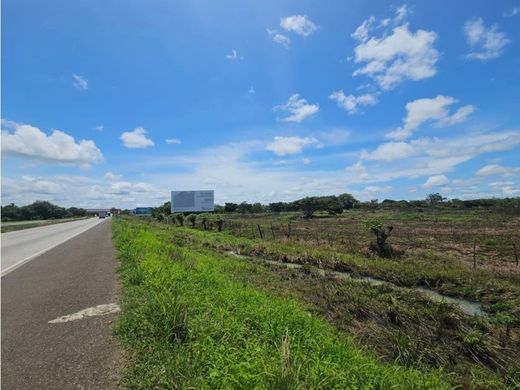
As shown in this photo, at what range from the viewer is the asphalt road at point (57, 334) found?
150 inches

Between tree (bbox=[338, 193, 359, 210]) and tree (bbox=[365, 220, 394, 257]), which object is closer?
tree (bbox=[365, 220, 394, 257])

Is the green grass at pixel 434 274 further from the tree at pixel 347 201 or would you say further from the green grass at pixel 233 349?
the tree at pixel 347 201

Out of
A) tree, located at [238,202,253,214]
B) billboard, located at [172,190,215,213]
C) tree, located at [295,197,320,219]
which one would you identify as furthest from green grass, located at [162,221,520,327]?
tree, located at [238,202,253,214]

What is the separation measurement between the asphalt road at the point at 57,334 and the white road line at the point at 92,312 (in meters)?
0.04

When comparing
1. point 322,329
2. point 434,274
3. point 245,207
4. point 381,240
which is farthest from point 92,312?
point 245,207

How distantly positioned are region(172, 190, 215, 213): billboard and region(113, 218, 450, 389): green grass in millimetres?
59934

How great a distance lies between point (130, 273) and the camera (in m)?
9.00

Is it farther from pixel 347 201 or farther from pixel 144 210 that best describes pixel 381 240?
pixel 144 210

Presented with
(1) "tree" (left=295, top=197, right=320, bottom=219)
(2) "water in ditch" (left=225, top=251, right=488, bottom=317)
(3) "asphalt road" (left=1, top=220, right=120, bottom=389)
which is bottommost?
(2) "water in ditch" (left=225, top=251, right=488, bottom=317)

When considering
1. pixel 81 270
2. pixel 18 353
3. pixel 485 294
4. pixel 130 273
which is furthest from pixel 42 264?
pixel 485 294

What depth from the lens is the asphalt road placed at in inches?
150

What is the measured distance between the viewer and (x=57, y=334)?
5102mm

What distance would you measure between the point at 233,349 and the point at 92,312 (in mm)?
3455

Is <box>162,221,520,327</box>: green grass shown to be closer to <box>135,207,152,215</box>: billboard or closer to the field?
the field
